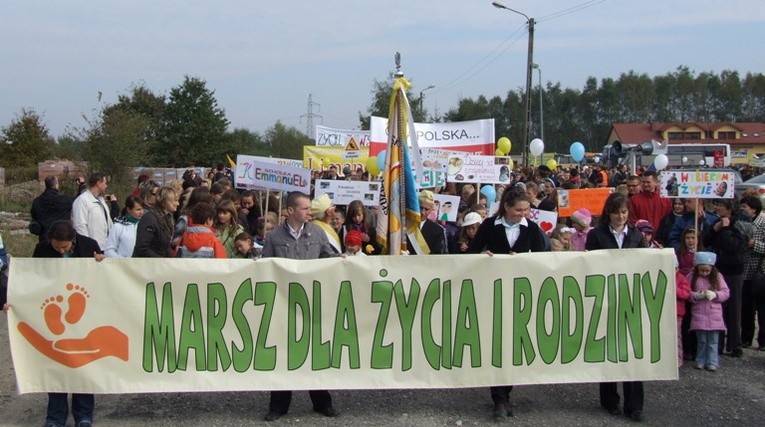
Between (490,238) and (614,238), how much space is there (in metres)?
1.00

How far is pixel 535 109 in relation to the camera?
11050cm

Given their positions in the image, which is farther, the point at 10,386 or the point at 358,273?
the point at 10,386

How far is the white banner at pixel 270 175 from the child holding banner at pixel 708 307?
4379mm

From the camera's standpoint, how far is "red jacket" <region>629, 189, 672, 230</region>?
10.7 metres

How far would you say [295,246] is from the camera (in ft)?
21.3

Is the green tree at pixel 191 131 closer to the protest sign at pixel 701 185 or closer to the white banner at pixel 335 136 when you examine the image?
the white banner at pixel 335 136

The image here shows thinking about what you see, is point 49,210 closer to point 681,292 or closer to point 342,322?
point 342,322

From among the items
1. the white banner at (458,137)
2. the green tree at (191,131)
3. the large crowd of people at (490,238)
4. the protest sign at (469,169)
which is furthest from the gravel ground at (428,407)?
the green tree at (191,131)

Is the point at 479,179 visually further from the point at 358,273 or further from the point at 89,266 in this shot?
the point at 89,266

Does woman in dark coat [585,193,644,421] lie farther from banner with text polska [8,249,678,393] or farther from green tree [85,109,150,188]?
green tree [85,109,150,188]

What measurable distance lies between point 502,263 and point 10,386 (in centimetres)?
441

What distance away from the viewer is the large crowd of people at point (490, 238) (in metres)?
6.49

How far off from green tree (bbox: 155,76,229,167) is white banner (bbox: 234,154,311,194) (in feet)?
158

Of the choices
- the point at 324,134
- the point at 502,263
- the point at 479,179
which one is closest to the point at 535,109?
the point at 324,134
